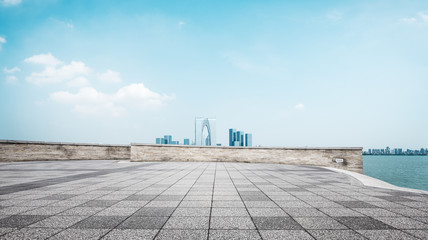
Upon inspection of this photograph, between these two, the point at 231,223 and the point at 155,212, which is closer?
the point at 231,223

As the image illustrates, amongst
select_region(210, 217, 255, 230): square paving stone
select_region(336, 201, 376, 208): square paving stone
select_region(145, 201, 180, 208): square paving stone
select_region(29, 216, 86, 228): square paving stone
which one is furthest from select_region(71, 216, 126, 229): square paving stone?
select_region(336, 201, 376, 208): square paving stone

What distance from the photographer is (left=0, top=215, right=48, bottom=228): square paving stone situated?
370cm

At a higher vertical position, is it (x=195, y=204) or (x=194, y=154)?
(x=195, y=204)

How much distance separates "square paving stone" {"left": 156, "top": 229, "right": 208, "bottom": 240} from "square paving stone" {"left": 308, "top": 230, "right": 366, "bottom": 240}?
174 cm

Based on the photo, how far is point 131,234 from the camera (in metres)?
3.38

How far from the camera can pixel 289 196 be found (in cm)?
612

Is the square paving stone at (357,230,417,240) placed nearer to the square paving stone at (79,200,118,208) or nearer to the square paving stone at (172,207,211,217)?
the square paving stone at (172,207,211,217)

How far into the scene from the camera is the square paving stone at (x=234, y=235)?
3.26m

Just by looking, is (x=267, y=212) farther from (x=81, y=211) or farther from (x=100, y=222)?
(x=81, y=211)

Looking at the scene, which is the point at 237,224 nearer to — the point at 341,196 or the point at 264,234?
the point at 264,234

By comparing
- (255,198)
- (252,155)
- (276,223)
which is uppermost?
(276,223)

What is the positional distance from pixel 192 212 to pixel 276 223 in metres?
1.69

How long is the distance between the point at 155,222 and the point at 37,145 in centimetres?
2085

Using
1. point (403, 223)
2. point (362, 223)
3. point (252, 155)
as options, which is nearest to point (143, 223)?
point (362, 223)
